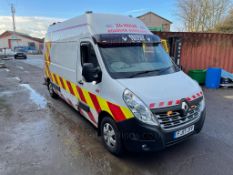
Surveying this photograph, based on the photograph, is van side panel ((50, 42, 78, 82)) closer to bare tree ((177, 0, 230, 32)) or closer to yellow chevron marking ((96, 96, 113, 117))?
yellow chevron marking ((96, 96, 113, 117))

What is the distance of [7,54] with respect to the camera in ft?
107

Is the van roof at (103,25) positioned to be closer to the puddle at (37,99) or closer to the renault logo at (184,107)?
the renault logo at (184,107)

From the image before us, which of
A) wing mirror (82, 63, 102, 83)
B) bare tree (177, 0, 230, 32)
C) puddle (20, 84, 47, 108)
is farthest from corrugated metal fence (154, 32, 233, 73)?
bare tree (177, 0, 230, 32)

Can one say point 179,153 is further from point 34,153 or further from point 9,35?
point 9,35

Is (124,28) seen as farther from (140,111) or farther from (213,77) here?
(213,77)

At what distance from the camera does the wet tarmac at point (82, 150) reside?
310cm

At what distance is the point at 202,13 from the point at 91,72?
2126 centimetres

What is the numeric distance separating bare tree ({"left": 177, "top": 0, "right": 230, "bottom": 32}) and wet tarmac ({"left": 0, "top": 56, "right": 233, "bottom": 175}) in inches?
696

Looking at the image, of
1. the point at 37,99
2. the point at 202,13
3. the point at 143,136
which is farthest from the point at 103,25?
the point at 202,13

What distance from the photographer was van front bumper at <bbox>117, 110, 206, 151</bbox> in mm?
2842

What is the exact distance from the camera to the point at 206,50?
30.9 feet

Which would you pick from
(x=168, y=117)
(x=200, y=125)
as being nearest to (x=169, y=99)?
(x=168, y=117)

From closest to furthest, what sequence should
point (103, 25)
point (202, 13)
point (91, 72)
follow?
point (91, 72) < point (103, 25) < point (202, 13)

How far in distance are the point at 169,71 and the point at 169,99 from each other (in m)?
0.96
